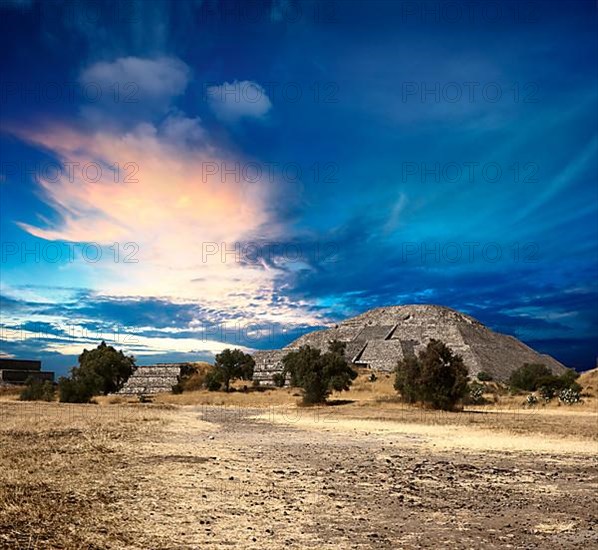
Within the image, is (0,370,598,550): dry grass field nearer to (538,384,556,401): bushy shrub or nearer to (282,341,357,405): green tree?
(282,341,357,405): green tree

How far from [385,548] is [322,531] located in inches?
43.5

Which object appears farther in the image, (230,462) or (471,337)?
(471,337)

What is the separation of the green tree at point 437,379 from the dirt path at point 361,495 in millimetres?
16770

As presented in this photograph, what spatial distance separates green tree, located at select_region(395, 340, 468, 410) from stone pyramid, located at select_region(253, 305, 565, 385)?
4225cm

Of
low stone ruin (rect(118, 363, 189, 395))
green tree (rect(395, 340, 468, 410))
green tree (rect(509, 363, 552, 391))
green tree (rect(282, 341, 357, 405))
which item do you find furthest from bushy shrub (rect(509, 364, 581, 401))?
low stone ruin (rect(118, 363, 189, 395))

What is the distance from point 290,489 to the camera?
36.9ft

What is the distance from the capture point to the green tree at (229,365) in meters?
67.8

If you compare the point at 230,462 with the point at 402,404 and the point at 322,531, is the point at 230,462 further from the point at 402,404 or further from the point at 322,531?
the point at 402,404

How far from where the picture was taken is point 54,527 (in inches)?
306

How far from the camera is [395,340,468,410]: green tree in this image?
119ft

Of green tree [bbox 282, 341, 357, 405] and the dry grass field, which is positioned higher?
green tree [bbox 282, 341, 357, 405]

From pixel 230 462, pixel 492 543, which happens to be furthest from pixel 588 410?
pixel 492 543

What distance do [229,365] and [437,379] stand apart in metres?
36.7

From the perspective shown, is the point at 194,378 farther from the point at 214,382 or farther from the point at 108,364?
the point at 108,364
